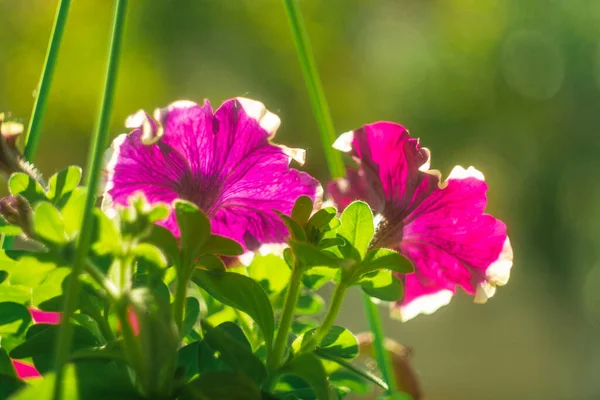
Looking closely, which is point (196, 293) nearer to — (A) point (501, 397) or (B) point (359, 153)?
(B) point (359, 153)

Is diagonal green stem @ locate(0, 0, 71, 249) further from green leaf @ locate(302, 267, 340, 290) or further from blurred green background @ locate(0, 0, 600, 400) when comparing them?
blurred green background @ locate(0, 0, 600, 400)

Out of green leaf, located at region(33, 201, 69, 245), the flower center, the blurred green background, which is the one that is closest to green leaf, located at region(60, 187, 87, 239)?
green leaf, located at region(33, 201, 69, 245)

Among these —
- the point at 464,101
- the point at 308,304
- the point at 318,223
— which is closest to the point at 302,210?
the point at 318,223

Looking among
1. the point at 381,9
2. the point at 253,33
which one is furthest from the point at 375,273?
the point at 381,9

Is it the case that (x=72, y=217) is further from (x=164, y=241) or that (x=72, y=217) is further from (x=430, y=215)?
(x=430, y=215)

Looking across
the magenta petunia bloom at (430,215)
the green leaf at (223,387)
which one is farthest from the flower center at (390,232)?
the green leaf at (223,387)

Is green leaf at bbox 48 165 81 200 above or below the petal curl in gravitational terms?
below

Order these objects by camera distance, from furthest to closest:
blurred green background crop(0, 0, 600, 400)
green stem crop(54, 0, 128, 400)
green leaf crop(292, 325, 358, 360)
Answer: blurred green background crop(0, 0, 600, 400) < green leaf crop(292, 325, 358, 360) < green stem crop(54, 0, 128, 400)
